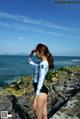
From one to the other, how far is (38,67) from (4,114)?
83.8 inches

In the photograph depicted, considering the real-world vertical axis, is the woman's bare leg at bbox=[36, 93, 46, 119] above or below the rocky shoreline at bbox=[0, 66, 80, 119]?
above

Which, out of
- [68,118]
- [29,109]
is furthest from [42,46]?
[29,109]

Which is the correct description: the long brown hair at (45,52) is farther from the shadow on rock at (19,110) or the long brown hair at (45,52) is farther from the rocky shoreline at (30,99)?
the shadow on rock at (19,110)

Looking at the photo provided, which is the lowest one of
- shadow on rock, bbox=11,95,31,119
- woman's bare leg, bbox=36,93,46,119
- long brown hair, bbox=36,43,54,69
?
shadow on rock, bbox=11,95,31,119

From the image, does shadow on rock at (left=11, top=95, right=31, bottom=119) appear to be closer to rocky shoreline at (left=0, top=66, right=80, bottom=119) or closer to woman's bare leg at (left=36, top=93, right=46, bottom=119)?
rocky shoreline at (left=0, top=66, right=80, bottom=119)

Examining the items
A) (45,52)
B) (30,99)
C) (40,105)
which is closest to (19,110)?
(30,99)

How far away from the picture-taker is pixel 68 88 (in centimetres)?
1338

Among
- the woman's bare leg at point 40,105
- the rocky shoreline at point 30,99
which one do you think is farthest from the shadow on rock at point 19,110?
the woman's bare leg at point 40,105

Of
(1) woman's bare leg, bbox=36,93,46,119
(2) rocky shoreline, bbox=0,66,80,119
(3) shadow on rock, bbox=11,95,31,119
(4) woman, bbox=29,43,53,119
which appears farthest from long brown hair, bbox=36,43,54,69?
(3) shadow on rock, bbox=11,95,31,119

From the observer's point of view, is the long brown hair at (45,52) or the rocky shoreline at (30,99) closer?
the long brown hair at (45,52)

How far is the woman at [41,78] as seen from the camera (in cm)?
714

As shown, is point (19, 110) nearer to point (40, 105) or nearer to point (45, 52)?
point (40, 105)

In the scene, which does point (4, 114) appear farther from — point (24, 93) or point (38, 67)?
point (24, 93)

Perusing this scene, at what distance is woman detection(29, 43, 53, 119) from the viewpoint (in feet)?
23.4
